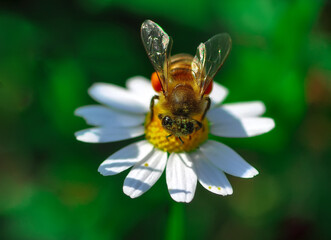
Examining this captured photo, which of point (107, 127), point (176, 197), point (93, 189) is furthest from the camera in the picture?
point (93, 189)

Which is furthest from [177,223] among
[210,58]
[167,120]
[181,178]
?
[210,58]

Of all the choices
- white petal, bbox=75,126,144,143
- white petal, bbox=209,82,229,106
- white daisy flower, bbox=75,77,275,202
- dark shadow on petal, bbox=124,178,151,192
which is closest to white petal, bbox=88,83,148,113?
white daisy flower, bbox=75,77,275,202

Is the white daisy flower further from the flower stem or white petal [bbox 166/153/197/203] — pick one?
the flower stem

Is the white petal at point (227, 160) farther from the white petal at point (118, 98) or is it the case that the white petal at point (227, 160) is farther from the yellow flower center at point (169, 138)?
the white petal at point (118, 98)

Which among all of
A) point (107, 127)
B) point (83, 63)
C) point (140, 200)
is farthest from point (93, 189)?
point (83, 63)

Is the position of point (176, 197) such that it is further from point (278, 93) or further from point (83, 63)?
point (83, 63)

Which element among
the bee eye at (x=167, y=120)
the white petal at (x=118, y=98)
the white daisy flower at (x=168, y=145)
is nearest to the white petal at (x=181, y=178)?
the white daisy flower at (x=168, y=145)

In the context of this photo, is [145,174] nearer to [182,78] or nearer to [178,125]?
[178,125]
